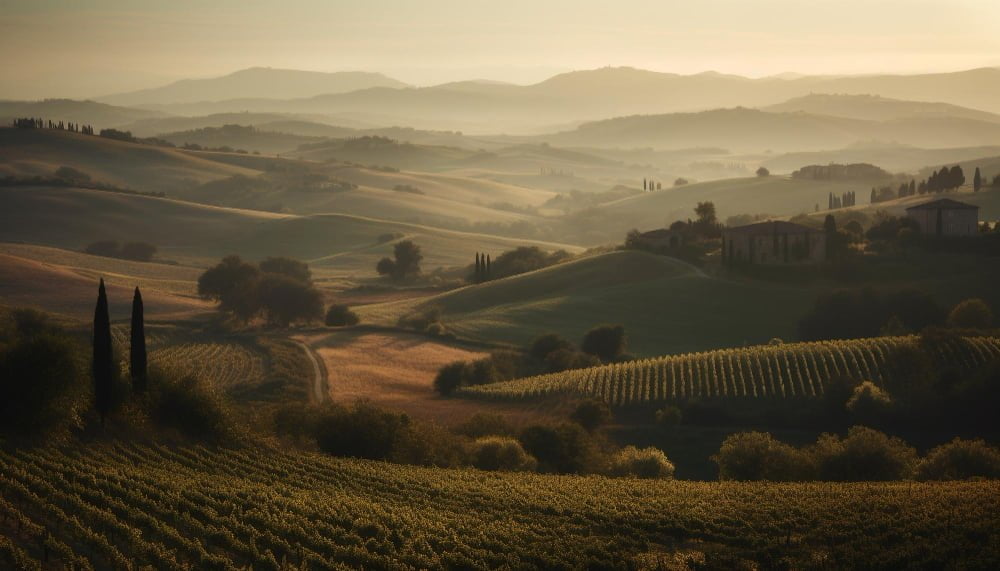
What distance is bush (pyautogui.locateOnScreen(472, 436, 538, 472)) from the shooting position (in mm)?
46656

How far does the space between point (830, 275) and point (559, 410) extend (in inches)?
1719

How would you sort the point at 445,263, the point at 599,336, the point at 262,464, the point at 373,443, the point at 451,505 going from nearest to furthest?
the point at 451,505
the point at 262,464
the point at 373,443
the point at 599,336
the point at 445,263

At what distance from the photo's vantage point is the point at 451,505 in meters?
34.4

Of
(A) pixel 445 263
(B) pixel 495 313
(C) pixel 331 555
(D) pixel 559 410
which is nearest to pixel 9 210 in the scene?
(A) pixel 445 263

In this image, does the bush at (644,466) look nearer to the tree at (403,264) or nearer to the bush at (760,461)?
the bush at (760,461)

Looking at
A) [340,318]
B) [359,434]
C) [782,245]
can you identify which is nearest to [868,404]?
[359,434]

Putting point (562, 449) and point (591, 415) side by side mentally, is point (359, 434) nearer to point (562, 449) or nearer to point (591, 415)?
point (562, 449)

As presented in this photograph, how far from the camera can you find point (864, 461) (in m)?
43.7

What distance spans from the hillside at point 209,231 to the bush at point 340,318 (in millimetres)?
45967

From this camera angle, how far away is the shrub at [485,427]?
5347 centimetres

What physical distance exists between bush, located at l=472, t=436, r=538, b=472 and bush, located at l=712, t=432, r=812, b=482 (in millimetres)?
8123

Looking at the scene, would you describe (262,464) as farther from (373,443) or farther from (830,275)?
(830,275)

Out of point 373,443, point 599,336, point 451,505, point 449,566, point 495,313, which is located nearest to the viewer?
point 449,566

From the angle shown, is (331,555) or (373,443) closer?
(331,555)
